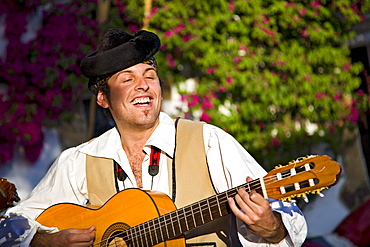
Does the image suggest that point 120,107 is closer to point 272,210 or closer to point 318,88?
point 272,210

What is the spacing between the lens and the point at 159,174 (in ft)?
9.75

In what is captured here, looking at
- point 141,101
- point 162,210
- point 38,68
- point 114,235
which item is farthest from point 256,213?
point 38,68

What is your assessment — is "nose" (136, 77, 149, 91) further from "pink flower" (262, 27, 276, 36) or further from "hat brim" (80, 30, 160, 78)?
"pink flower" (262, 27, 276, 36)

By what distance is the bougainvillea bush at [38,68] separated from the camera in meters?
5.61

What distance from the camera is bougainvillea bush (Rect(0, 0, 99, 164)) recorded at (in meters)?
5.61

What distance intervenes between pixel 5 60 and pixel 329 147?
342 centimetres

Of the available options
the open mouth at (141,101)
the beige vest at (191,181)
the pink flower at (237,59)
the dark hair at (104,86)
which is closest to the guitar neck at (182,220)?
the beige vest at (191,181)

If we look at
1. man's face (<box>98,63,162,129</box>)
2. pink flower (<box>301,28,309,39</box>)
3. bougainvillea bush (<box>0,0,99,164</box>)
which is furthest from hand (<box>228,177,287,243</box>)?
bougainvillea bush (<box>0,0,99,164</box>)

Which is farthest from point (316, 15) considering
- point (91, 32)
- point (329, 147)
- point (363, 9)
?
point (91, 32)

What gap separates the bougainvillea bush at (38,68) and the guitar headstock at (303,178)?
374cm

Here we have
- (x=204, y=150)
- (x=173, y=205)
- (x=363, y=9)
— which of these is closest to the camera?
(x=173, y=205)

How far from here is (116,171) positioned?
3088 millimetres

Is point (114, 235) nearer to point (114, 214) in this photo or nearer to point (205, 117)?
point (114, 214)

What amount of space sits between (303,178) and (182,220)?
647mm
